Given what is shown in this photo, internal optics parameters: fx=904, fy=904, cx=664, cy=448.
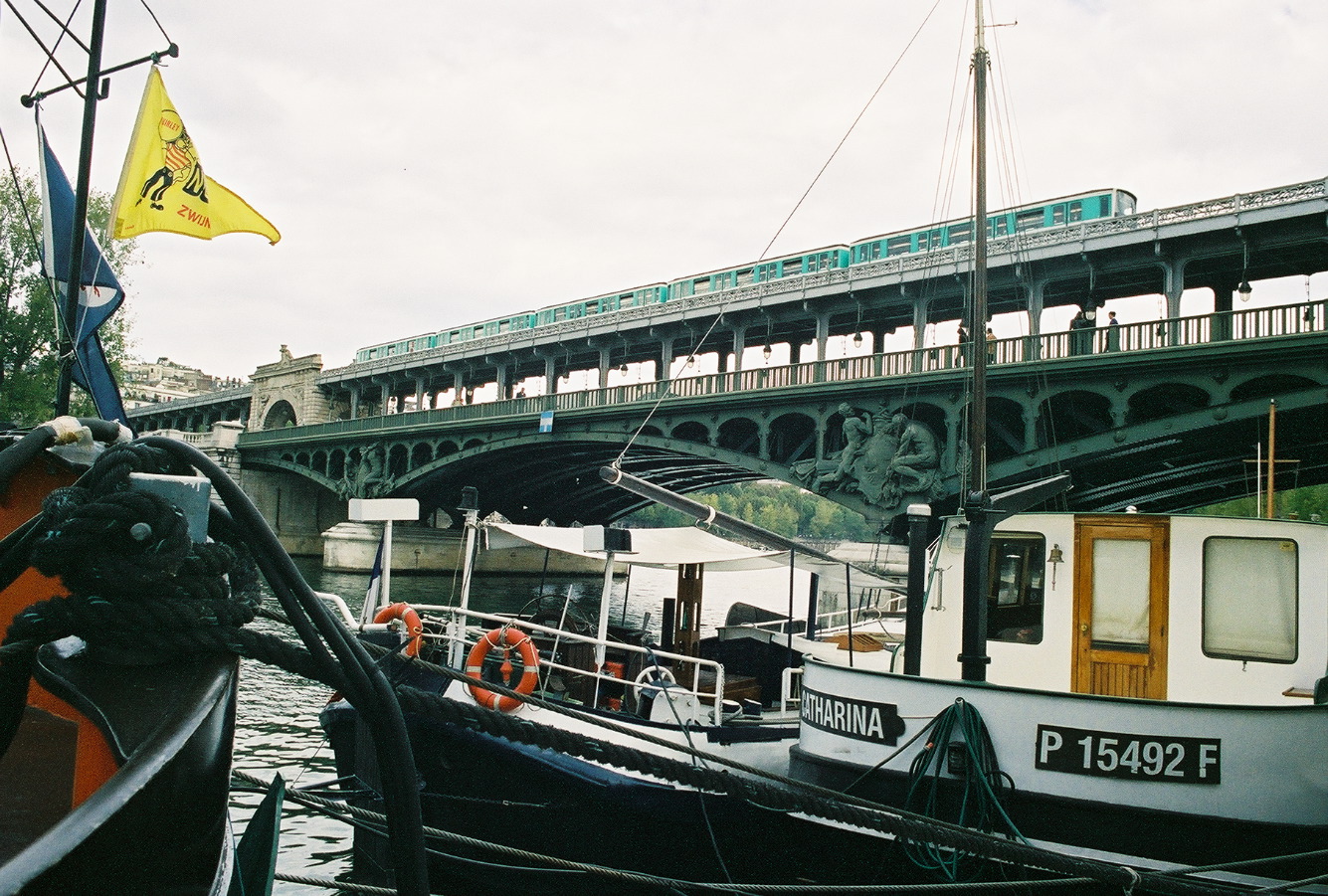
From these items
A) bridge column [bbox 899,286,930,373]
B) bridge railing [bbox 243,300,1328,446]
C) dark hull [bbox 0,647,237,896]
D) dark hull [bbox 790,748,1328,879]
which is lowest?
dark hull [bbox 790,748,1328,879]

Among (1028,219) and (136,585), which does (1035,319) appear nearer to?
(1028,219)

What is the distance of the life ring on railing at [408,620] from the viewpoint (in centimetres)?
823

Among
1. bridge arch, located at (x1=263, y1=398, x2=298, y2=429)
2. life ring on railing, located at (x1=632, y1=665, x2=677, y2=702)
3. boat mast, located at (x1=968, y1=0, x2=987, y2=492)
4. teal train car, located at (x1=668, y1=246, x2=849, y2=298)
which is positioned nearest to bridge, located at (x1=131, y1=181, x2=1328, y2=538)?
teal train car, located at (x1=668, y1=246, x2=849, y2=298)

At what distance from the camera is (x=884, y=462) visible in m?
24.6

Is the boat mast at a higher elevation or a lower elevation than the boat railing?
higher

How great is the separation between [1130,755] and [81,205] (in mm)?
9177

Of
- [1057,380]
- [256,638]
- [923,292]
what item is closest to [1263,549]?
[256,638]

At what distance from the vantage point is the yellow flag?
941 cm

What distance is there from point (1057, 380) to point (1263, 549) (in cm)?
1629

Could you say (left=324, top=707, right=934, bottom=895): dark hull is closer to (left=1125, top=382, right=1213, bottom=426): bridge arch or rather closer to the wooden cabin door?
the wooden cabin door

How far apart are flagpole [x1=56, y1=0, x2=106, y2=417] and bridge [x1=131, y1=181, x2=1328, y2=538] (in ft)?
31.9

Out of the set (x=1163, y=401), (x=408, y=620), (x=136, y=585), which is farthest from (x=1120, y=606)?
(x=1163, y=401)

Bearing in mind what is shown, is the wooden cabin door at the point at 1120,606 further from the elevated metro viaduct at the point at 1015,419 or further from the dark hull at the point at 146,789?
the dark hull at the point at 146,789

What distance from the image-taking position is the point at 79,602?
146 centimetres
